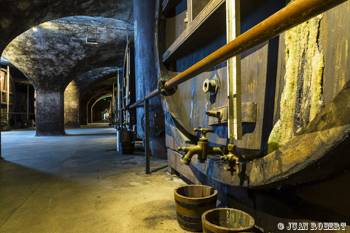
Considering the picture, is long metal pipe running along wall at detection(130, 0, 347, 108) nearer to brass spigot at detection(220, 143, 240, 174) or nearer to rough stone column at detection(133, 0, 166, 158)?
brass spigot at detection(220, 143, 240, 174)

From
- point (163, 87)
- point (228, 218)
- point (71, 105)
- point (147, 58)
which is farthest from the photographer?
point (71, 105)

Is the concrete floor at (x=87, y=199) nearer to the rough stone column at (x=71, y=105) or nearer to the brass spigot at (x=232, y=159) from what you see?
the brass spigot at (x=232, y=159)

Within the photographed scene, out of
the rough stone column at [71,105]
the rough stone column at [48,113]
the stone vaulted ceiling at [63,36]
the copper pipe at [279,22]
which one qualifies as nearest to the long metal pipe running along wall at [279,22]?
the copper pipe at [279,22]

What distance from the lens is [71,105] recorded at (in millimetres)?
15602

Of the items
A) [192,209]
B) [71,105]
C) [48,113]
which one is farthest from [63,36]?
[192,209]

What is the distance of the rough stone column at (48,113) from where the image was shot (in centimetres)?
986

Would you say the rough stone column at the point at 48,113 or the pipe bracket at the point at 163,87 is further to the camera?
the rough stone column at the point at 48,113

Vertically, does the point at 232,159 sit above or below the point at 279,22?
below

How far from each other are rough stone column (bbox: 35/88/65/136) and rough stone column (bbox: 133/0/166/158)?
7.53 m

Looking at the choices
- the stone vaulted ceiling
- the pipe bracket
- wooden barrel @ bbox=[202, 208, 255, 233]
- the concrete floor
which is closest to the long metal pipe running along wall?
wooden barrel @ bbox=[202, 208, 255, 233]

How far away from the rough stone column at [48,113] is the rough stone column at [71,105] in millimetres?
5777

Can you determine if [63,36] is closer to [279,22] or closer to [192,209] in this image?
[192,209]

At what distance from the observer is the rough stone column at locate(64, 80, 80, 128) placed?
51.0 feet

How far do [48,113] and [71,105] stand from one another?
5943mm
